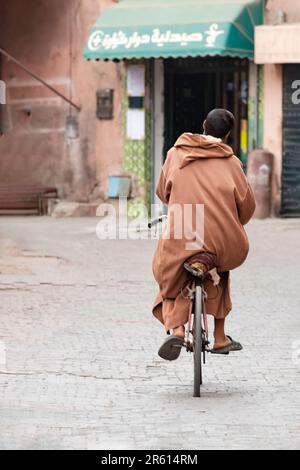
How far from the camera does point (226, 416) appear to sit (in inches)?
298

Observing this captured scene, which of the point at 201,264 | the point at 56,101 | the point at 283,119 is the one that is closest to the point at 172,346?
the point at 201,264

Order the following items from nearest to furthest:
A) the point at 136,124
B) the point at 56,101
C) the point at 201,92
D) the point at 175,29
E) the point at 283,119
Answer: the point at 175,29, the point at 283,119, the point at 136,124, the point at 201,92, the point at 56,101

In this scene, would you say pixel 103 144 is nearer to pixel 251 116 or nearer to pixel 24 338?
pixel 251 116

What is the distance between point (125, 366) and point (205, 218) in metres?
1.39

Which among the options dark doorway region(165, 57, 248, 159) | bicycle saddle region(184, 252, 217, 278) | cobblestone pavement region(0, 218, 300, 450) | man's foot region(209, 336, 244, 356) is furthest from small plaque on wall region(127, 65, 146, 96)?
bicycle saddle region(184, 252, 217, 278)

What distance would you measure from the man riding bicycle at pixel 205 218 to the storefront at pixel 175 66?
12212 millimetres

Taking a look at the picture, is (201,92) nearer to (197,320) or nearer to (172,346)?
(172,346)

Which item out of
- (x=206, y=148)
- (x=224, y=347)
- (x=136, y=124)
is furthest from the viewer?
(x=136, y=124)

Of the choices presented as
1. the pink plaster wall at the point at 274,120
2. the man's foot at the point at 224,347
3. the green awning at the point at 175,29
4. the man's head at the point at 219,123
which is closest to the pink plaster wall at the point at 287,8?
the green awning at the point at 175,29

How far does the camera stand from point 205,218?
330 inches

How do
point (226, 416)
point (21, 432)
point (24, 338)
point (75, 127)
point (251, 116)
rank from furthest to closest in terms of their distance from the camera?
point (75, 127)
point (251, 116)
point (24, 338)
point (226, 416)
point (21, 432)

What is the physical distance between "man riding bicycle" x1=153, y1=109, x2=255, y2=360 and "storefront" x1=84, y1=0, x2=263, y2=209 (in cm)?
1221
